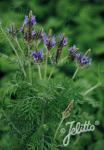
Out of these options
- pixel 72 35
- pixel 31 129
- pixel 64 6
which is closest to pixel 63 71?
pixel 72 35

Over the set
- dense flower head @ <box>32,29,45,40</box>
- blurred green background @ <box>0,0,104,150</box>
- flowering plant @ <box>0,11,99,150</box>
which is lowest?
flowering plant @ <box>0,11,99,150</box>

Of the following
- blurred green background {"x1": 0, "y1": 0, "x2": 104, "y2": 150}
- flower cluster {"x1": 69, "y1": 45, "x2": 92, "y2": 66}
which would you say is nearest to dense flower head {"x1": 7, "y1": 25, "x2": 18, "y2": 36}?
flower cluster {"x1": 69, "y1": 45, "x2": 92, "y2": 66}

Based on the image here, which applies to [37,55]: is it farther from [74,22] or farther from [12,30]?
[74,22]

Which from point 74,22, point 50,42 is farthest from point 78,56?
point 74,22

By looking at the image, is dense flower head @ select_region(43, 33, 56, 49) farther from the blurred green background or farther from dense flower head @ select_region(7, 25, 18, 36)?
the blurred green background

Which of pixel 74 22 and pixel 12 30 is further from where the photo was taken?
pixel 74 22

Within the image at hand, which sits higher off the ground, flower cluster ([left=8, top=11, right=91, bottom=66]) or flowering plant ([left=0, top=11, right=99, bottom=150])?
flower cluster ([left=8, top=11, right=91, bottom=66])

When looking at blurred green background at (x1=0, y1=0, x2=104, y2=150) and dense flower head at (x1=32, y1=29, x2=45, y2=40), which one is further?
blurred green background at (x1=0, y1=0, x2=104, y2=150)

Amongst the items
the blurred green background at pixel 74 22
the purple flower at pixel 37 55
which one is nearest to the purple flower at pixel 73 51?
the purple flower at pixel 37 55
